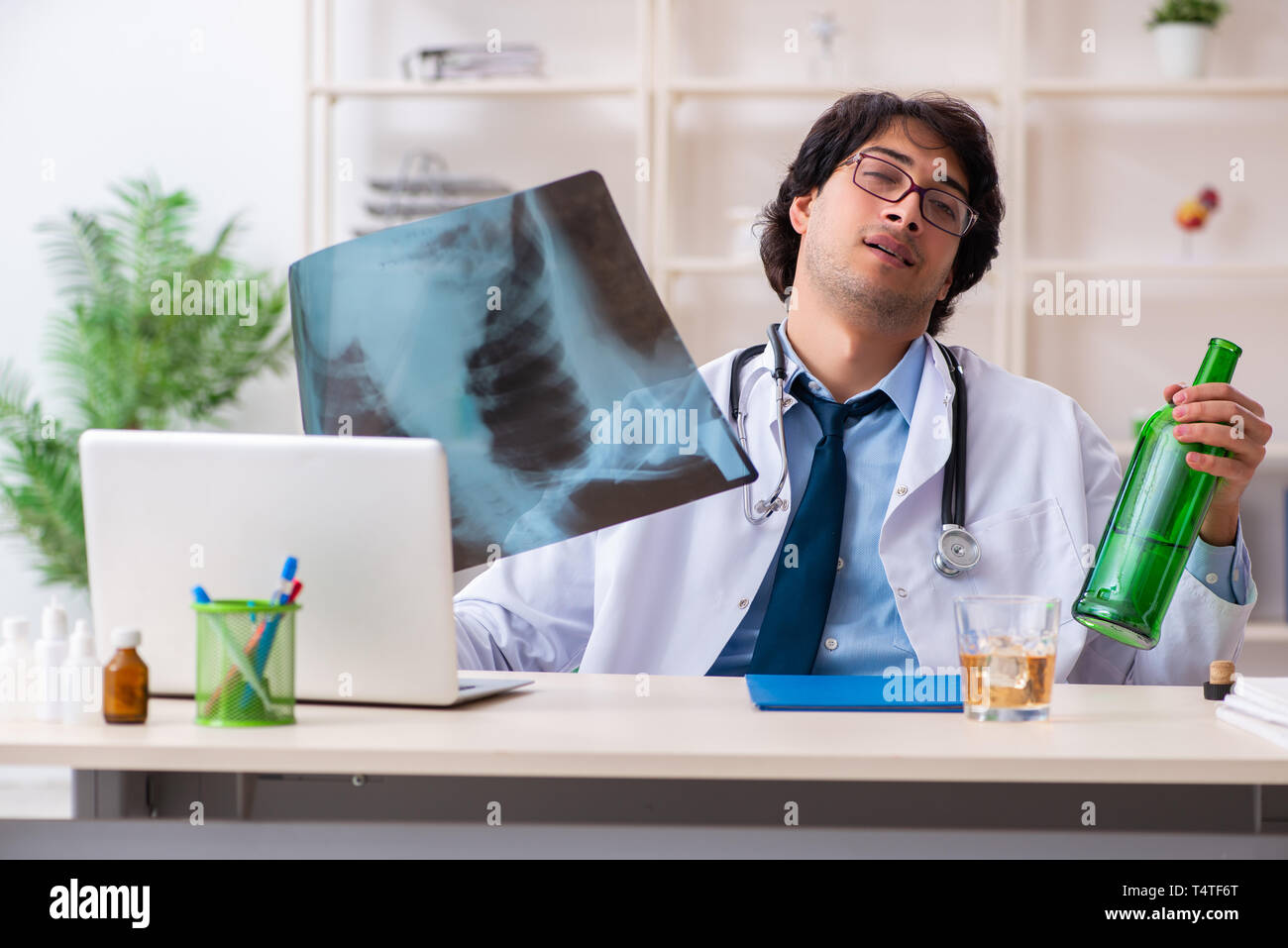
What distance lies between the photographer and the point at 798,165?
200cm

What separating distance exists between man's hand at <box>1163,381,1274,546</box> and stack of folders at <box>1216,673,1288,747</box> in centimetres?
20

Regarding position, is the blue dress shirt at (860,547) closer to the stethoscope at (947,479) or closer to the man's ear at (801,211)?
the stethoscope at (947,479)

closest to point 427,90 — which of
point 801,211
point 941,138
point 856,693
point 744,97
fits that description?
point 744,97

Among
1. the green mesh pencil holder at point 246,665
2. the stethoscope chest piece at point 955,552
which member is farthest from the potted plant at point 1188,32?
the green mesh pencil holder at point 246,665

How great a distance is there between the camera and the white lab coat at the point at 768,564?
154cm

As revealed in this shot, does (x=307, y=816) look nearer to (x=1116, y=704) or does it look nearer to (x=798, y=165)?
(x=1116, y=704)

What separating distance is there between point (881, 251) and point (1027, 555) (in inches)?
18.1

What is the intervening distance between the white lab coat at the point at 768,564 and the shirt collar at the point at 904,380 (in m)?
0.02

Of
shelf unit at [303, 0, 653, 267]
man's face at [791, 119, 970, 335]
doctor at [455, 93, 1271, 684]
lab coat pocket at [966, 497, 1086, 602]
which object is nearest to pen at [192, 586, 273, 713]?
doctor at [455, 93, 1271, 684]

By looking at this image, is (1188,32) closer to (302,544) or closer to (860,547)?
(860,547)

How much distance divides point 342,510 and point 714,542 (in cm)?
70

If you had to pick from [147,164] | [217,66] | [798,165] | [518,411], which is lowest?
[518,411]

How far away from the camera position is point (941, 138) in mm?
1841
